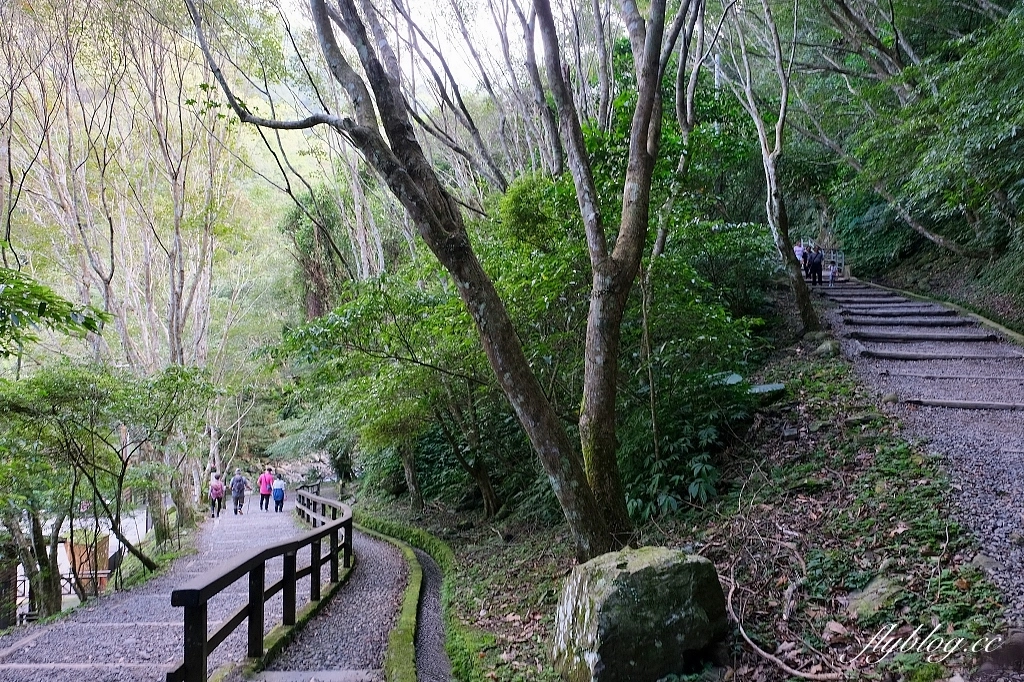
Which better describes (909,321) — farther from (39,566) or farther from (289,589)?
(39,566)

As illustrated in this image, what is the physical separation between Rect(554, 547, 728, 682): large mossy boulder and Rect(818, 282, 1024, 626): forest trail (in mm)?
1474

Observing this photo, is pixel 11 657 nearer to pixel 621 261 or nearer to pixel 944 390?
pixel 621 261

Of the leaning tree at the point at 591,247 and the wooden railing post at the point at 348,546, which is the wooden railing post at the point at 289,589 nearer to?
the leaning tree at the point at 591,247

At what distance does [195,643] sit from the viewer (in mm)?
3150

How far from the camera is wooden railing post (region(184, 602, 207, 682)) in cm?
311

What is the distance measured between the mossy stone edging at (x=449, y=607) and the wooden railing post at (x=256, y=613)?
1466 mm

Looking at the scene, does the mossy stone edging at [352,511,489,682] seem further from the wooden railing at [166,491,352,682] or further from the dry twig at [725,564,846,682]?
the dry twig at [725,564,846,682]

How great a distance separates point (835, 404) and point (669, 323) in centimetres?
219

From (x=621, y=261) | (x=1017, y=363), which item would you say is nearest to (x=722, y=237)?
(x=1017, y=363)

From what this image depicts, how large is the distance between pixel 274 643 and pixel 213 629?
4.32 feet

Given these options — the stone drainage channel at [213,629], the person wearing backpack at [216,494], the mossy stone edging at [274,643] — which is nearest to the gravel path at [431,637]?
the stone drainage channel at [213,629]

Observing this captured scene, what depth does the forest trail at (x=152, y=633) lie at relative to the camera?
175 inches

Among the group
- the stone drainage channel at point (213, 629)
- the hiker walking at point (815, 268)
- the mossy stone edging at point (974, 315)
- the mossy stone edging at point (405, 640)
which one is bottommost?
the mossy stone edging at point (405, 640)

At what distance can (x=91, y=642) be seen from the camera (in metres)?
5.55
